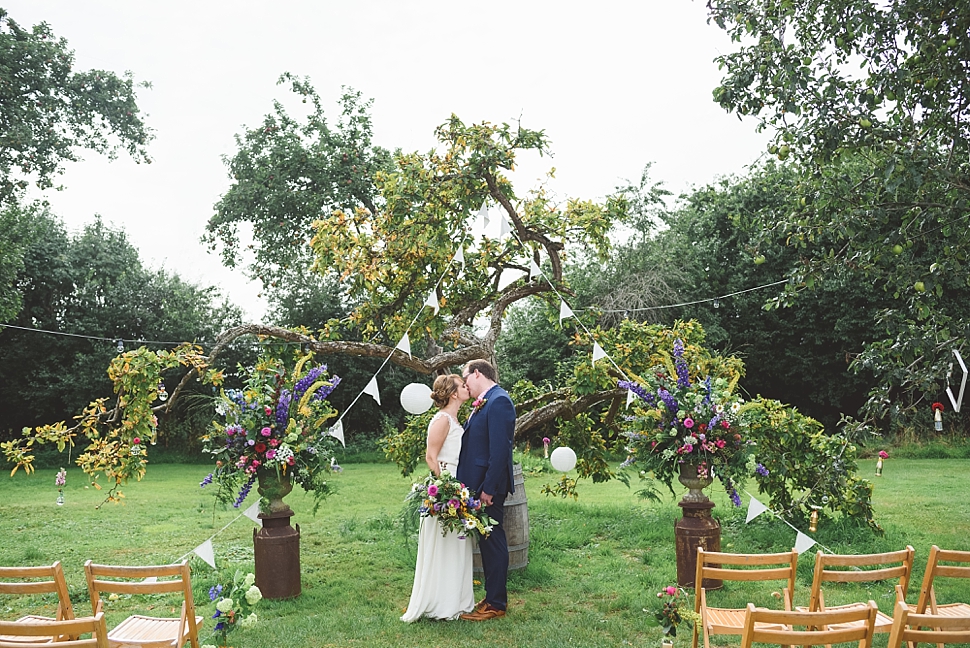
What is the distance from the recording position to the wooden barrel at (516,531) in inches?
266

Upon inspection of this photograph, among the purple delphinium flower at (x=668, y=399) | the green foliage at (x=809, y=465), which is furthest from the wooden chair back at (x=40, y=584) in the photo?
the green foliage at (x=809, y=465)

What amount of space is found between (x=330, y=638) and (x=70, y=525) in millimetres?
6025

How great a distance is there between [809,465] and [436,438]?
3.97 metres

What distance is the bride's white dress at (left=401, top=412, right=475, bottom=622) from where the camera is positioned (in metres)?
5.54

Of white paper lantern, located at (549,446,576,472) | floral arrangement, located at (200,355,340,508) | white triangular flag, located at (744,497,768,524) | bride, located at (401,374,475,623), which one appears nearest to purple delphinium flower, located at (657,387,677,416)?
white triangular flag, located at (744,497,768,524)

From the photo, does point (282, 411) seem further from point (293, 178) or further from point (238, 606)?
point (293, 178)

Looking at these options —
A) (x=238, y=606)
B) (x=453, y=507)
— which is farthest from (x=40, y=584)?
(x=453, y=507)

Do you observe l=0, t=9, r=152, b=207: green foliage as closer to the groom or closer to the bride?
the groom

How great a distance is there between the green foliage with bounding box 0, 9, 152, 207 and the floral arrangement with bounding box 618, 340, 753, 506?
477 inches

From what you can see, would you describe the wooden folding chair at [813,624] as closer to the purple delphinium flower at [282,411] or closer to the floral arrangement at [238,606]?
the floral arrangement at [238,606]

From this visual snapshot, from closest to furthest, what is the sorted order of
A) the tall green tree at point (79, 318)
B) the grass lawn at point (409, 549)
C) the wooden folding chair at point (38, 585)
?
the wooden folding chair at point (38, 585) → the grass lawn at point (409, 549) → the tall green tree at point (79, 318)

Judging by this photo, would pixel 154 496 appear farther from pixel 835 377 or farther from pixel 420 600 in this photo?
pixel 835 377

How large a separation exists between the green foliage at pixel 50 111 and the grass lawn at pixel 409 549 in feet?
18.8

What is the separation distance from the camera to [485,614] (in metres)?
5.57
